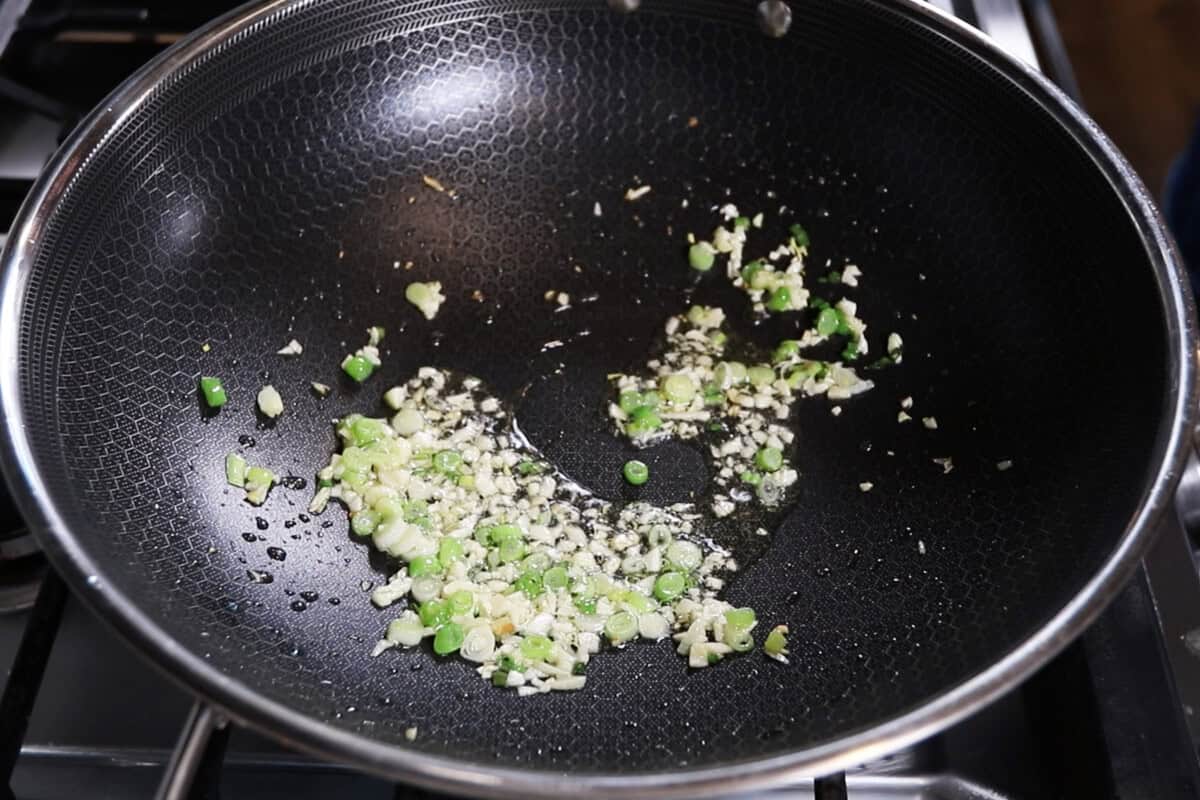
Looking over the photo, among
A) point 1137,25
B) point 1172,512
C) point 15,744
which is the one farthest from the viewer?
point 1137,25

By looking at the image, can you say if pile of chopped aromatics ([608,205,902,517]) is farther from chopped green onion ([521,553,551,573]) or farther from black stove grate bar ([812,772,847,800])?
black stove grate bar ([812,772,847,800])

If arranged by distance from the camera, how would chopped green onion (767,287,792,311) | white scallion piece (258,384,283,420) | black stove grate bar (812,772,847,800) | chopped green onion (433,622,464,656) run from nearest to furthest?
black stove grate bar (812,772,847,800)
chopped green onion (433,622,464,656)
white scallion piece (258,384,283,420)
chopped green onion (767,287,792,311)

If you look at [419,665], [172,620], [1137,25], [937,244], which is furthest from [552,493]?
[1137,25]

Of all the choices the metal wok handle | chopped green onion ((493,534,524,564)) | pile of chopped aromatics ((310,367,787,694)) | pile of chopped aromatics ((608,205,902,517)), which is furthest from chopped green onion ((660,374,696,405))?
the metal wok handle

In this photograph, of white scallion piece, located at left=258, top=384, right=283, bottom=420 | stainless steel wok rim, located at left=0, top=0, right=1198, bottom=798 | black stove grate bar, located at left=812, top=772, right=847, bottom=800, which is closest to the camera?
stainless steel wok rim, located at left=0, top=0, right=1198, bottom=798

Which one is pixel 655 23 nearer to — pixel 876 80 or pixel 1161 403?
Answer: pixel 876 80

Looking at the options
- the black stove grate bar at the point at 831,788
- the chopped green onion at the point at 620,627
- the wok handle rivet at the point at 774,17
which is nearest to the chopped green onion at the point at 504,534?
the chopped green onion at the point at 620,627

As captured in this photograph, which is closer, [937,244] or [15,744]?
[15,744]

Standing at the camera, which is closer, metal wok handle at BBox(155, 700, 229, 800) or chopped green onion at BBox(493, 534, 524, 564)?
metal wok handle at BBox(155, 700, 229, 800)
